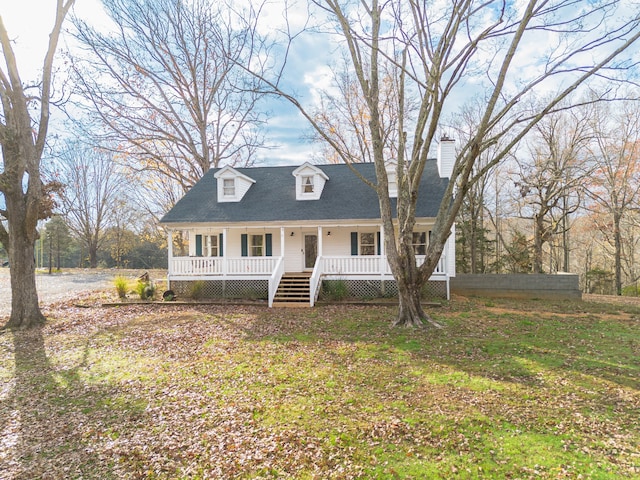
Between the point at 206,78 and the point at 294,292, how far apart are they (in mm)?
16463

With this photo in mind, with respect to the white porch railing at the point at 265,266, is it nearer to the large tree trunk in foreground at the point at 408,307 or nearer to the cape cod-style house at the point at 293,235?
the cape cod-style house at the point at 293,235

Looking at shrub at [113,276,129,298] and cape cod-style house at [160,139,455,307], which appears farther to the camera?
shrub at [113,276,129,298]


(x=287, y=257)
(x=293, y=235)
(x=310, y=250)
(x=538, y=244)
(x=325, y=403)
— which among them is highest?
(x=293, y=235)

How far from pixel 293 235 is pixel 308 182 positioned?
2701 millimetres

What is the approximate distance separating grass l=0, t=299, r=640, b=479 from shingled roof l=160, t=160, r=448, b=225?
6839 millimetres

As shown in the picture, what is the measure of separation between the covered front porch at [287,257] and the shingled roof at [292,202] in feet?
2.61

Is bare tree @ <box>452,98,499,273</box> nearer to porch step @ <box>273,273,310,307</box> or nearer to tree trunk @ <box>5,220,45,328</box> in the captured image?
porch step @ <box>273,273,310,307</box>

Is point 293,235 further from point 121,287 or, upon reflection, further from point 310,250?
point 121,287

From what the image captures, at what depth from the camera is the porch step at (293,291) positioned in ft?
43.9

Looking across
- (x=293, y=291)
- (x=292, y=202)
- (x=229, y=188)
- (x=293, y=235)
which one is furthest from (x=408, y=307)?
(x=229, y=188)

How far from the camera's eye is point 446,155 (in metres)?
16.9

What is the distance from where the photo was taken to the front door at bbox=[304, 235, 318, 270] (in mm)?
16984

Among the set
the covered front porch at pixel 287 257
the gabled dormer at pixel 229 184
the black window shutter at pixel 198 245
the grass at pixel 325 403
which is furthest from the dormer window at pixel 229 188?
the grass at pixel 325 403

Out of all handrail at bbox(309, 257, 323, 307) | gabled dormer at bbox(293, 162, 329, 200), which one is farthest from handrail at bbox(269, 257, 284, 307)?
gabled dormer at bbox(293, 162, 329, 200)
